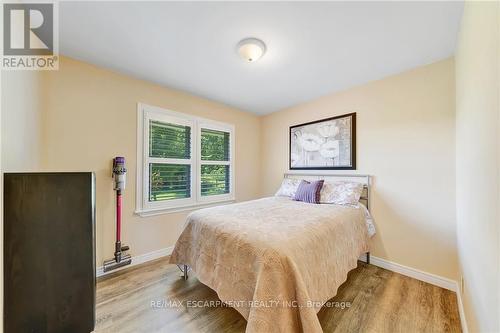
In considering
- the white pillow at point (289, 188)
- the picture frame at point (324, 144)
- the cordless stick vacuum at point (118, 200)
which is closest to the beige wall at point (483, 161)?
the picture frame at point (324, 144)

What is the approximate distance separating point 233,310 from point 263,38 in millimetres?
2391

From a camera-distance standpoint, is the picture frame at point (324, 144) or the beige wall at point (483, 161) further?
the picture frame at point (324, 144)

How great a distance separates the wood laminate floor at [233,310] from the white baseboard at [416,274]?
64 millimetres

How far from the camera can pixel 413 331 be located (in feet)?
4.72

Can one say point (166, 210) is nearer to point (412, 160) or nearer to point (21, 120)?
point (21, 120)

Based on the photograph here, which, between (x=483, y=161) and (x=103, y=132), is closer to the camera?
(x=483, y=161)

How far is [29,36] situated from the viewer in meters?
1.59

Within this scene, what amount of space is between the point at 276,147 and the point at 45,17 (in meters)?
3.19

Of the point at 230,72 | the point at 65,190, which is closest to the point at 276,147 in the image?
the point at 230,72

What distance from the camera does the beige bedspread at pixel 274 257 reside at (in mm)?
1134

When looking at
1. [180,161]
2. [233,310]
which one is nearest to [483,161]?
[233,310]

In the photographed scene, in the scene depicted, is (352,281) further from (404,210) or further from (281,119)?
(281,119)

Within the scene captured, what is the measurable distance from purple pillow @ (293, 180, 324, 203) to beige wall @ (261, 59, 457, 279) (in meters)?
0.62

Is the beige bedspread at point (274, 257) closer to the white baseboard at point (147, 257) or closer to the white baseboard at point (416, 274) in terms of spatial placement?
the white baseboard at point (416, 274)
